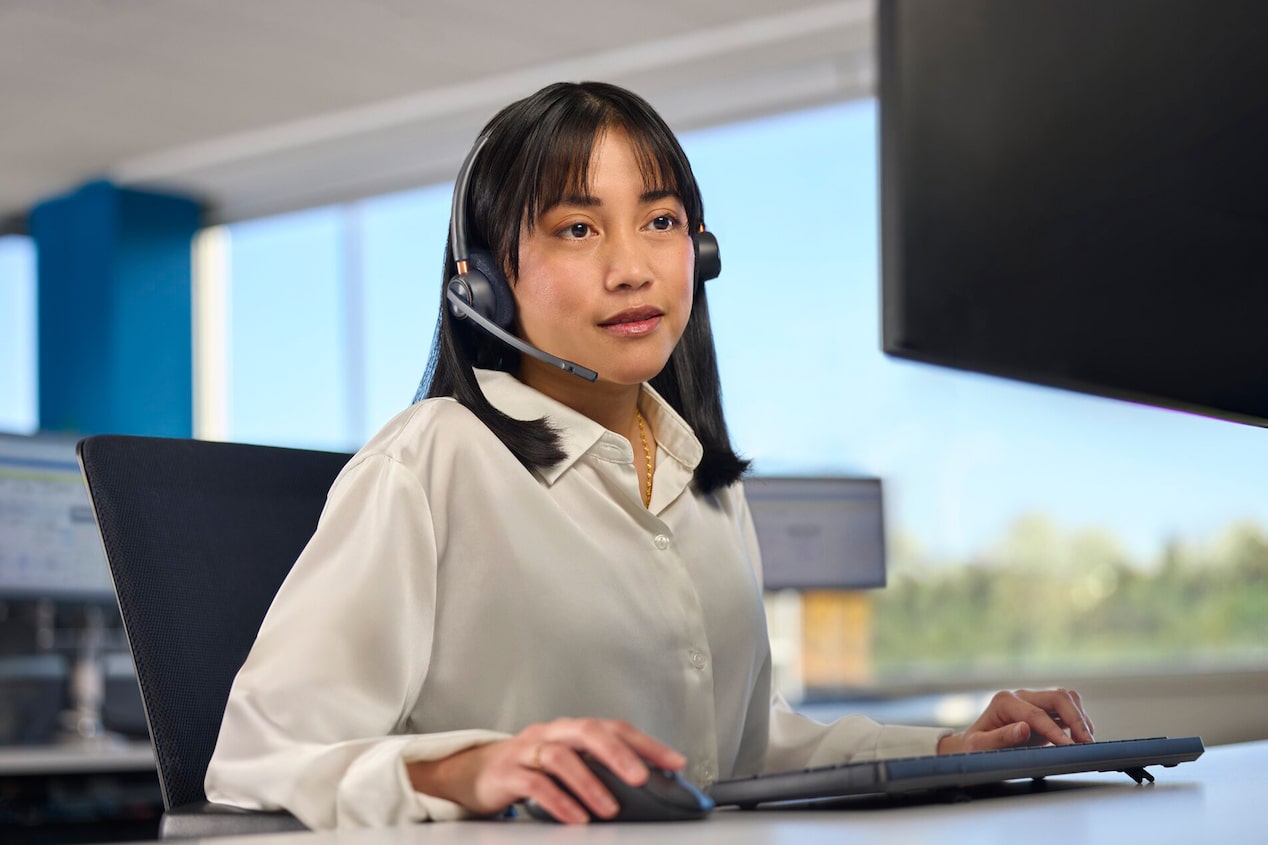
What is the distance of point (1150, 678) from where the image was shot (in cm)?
322

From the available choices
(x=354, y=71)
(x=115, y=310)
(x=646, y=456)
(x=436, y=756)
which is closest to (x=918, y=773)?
(x=436, y=756)

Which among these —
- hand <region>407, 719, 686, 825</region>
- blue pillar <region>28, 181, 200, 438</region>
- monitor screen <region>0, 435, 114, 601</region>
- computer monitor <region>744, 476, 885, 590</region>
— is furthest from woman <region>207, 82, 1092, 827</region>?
blue pillar <region>28, 181, 200, 438</region>

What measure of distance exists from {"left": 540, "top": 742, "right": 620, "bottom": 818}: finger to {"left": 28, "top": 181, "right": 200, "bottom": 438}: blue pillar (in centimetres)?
583

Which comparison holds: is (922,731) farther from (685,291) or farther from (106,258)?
(106,258)

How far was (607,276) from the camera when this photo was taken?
3.26 ft

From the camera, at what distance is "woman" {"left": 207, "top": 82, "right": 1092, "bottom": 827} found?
2.80 ft

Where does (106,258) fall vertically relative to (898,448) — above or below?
above

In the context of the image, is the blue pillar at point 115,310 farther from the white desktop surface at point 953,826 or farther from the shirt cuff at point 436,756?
the white desktop surface at point 953,826

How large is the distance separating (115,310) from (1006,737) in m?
5.91

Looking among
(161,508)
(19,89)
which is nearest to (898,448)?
(19,89)

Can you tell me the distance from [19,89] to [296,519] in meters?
4.74

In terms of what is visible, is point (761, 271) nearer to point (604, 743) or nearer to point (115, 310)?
point (115, 310)

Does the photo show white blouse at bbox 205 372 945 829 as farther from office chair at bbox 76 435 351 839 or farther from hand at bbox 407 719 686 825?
office chair at bbox 76 435 351 839

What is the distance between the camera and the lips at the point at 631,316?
1005 mm
